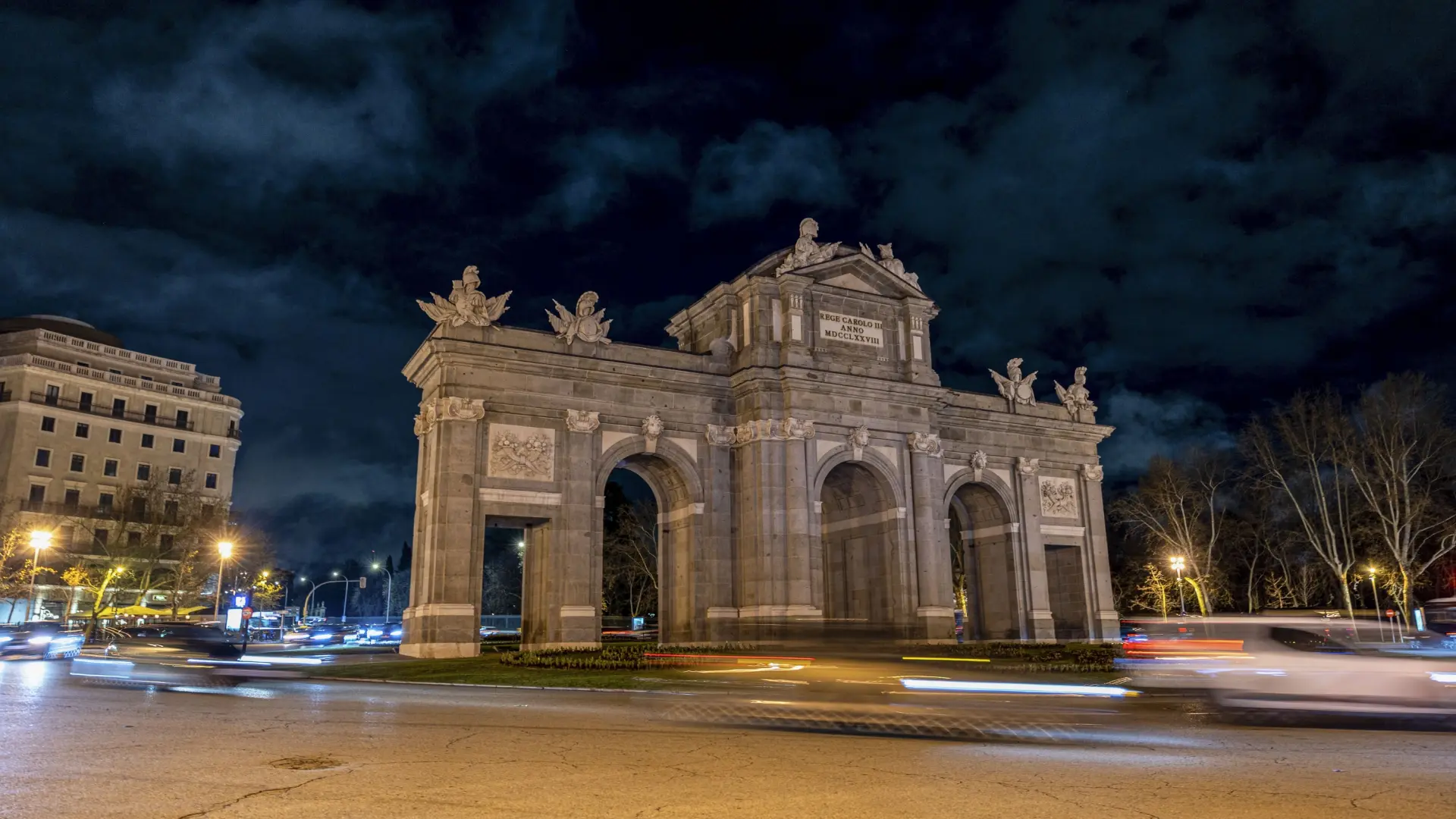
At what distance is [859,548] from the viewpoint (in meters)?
44.9

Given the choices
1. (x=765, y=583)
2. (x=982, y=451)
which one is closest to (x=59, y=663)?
(x=765, y=583)

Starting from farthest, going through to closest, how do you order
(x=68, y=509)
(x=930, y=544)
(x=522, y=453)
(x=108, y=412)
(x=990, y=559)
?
(x=108, y=412) < (x=68, y=509) < (x=990, y=559) < (x=930, y=544) < (x=522, y=453)

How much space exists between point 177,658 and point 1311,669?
27000mm

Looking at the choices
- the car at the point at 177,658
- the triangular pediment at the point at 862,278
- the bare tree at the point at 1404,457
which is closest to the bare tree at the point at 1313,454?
the bare tree at the point at 1404,457

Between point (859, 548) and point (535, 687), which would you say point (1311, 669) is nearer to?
point (535, 687)

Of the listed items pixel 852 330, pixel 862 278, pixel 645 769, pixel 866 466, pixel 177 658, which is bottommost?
pixel 645 769

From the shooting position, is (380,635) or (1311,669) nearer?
(1311,669)

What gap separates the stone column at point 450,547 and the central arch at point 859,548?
13322 mm

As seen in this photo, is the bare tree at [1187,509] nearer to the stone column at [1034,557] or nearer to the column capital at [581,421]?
the stone column at [1034,557]

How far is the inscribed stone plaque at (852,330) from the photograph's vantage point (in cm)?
4275

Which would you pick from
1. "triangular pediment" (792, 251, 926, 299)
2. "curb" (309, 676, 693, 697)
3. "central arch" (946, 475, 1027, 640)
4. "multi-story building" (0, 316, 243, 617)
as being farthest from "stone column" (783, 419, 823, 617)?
"multi-story building" (0, 316, 243, 617)

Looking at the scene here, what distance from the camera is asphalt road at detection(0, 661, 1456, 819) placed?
8383 millimetres

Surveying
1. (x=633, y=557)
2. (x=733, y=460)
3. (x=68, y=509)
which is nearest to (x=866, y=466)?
(x=733, y=460)

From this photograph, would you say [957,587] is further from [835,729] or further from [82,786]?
[82,786]
